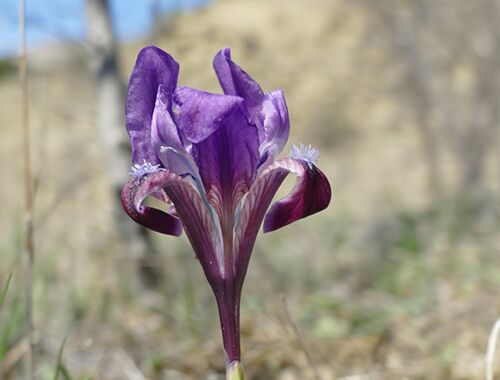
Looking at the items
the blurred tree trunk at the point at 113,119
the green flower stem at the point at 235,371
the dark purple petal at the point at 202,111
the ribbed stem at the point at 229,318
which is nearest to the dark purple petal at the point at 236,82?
the dark purple petal at the point at 202,111

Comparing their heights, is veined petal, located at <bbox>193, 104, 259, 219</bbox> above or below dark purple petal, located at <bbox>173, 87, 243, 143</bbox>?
below

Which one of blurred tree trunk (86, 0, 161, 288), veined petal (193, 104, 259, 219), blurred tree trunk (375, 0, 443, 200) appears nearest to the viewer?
veined petal (193, 104, 259, 219)

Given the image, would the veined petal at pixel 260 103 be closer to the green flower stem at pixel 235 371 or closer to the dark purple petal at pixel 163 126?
the dark purple petal at pixel 163 126

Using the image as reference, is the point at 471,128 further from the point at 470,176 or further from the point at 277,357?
the point at 277,357

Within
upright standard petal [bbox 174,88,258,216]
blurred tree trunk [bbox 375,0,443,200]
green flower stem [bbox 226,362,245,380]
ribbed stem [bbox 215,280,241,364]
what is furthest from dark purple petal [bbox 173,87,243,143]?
blurred tree trunk [bbox 375,0,443,200]

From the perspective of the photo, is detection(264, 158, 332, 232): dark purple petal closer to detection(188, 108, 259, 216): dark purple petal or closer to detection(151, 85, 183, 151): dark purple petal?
detection(188, 108, 259, 216): dark purple petal

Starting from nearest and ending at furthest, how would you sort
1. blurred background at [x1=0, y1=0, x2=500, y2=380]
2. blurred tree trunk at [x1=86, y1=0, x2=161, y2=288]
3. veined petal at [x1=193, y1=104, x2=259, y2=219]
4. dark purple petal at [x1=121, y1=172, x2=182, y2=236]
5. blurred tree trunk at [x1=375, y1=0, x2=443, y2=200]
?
1. dark purple petal at [x1=121, y1=172, x2=182, y2=236]
2. veined petal at [x1=193, y1=104, x2=259, y2=219]
3. blurred background at [x1=0, y1=0, x2=500, y2=380]
4. blurred tree trunk at [x1=86, y1=0, x2=161, y2=288]
5. blurred tree trunk at [x1=375, y1=0, x2=443, y2=200]

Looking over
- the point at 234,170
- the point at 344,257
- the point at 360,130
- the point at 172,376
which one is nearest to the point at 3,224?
the point at 344,257

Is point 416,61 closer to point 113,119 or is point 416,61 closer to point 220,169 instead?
point 113,119
